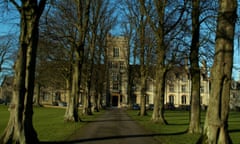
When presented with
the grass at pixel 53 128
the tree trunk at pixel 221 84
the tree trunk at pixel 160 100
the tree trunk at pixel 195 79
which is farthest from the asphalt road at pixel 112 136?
the tree trunk at pixel 160 100

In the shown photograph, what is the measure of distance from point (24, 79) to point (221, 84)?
6.70 metres

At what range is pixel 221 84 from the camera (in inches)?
481

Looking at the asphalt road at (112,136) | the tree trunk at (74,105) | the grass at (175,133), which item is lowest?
the grass at (175,133)

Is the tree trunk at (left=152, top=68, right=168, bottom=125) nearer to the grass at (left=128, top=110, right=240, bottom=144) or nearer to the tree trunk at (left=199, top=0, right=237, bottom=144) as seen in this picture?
the grass at (left=128, top=110, right=240, bottom=144)

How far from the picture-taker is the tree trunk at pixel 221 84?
473 inches

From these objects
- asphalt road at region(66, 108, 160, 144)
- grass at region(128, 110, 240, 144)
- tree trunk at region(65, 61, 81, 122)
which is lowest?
grass at region(128, 110, 240, 144)

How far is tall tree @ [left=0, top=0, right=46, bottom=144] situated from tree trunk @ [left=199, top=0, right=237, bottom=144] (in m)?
6.10

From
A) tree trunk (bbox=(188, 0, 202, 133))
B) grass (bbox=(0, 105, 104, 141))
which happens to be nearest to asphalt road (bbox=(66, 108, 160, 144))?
grass (bbox=(0, 105, 104, 141))

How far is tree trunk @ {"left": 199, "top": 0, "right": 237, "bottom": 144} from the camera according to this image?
Answer: 39.4ft

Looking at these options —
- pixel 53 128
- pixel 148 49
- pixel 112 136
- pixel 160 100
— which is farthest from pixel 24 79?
pixel 148 49

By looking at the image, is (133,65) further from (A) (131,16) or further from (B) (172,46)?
(B) (172,46)

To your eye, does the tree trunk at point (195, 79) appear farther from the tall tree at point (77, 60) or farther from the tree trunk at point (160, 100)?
the tall tree at point (77, 60)

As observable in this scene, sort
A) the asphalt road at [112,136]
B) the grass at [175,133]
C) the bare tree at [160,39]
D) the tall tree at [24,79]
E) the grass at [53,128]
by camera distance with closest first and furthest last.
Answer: the tall tree at [24,79]
the asphalt road at [112,136]
the grass at [175,133]
the grass at [53,128]
the bare tree at [160,39]

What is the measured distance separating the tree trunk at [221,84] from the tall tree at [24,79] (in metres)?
6.10
